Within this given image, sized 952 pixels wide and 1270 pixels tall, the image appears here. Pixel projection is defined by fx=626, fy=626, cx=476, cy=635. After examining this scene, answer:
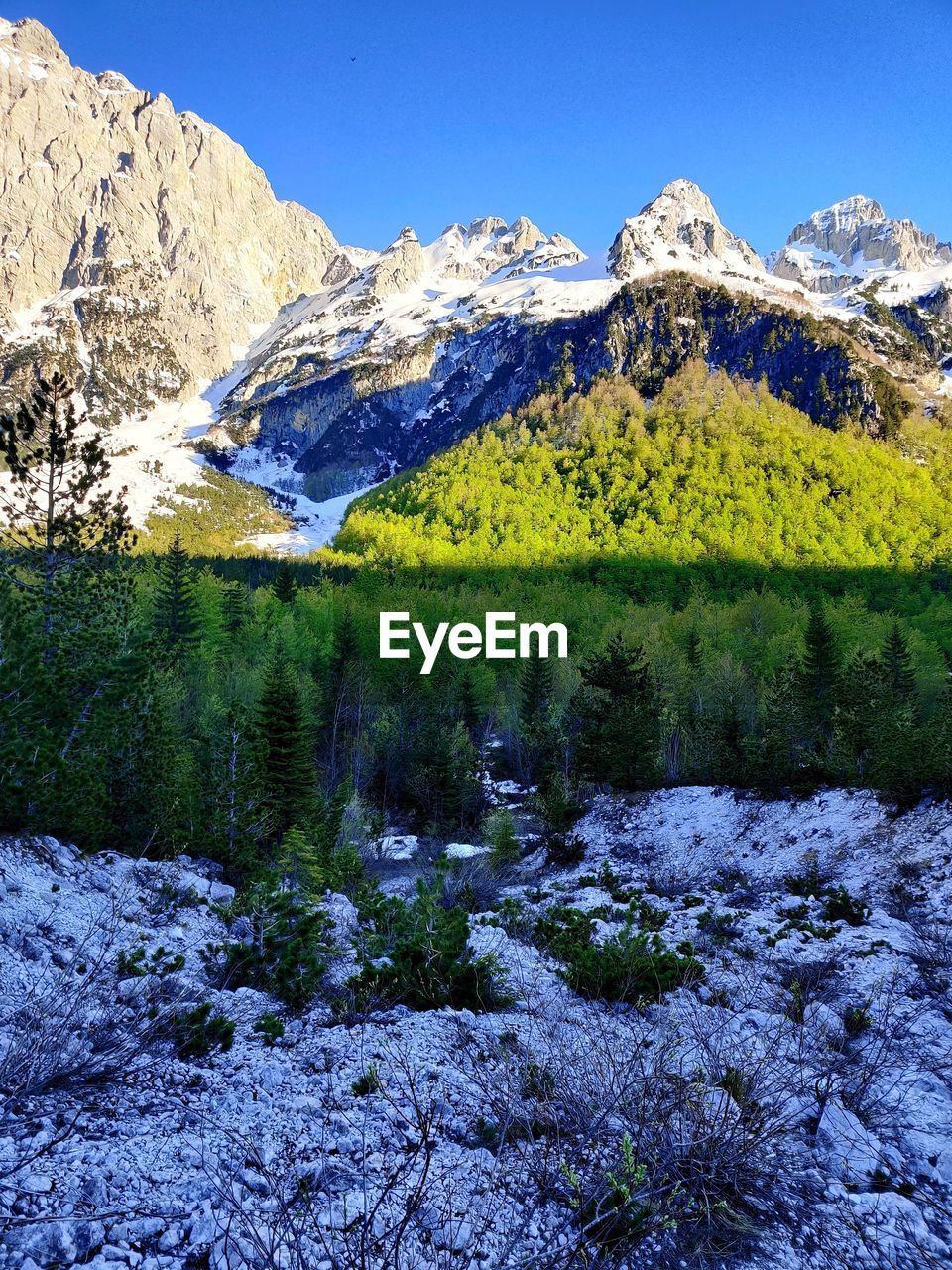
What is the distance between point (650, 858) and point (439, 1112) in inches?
653

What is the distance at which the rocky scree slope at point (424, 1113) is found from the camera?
3.33 metres

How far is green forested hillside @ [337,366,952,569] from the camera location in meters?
78.6

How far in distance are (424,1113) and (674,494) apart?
9088 cm

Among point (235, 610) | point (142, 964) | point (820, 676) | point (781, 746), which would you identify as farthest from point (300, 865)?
point (235, 610)

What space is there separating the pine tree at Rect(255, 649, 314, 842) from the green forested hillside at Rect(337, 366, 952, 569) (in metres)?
A: 54.6

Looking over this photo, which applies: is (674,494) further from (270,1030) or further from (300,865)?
(270,1030)

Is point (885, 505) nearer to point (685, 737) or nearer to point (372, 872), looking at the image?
point (685, 737)

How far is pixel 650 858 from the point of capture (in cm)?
1986

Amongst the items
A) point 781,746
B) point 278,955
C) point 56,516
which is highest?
point 56,516

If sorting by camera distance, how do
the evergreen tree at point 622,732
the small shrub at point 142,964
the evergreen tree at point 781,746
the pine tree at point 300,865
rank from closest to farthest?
the small shrub at point 142,964 < the pine tree at point 300,865 < the evergreen tree at point 781,746 < the evergreen tree at point 622,732

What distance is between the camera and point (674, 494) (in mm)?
87750

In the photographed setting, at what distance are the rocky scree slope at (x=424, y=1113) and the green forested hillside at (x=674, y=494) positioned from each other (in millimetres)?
70694

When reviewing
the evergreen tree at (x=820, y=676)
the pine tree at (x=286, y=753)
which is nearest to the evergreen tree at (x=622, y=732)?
the evergreen tree at (x=820, y=676)

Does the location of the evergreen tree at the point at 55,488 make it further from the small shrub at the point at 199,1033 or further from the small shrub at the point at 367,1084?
the small shrub at the point at 367,1084
